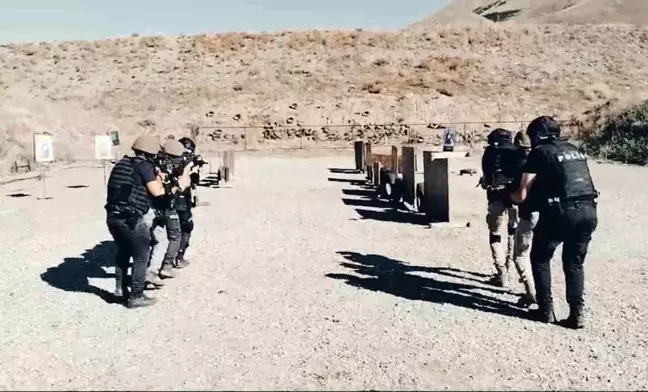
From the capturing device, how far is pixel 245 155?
39.4 metres

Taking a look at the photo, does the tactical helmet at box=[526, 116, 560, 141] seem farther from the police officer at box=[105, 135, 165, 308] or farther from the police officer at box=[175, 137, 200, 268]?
the police officer at box=[175, 137, 200, 268]

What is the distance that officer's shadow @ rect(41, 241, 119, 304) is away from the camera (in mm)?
8625

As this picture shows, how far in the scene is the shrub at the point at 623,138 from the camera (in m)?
28.6

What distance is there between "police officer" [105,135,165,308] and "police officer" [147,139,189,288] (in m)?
0.79

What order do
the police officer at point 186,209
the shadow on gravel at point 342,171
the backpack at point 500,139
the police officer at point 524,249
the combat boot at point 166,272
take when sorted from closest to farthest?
the police officer at point 524,249 < the backpack at point 500,139 < the combat boot at point 166,272 < the police officer at point 186,209 < the shadow on gravel at point 342,171

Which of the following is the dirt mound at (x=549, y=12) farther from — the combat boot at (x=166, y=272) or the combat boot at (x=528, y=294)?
the combat boot at (x=528, y=294)

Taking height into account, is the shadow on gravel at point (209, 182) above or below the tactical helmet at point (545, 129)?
below

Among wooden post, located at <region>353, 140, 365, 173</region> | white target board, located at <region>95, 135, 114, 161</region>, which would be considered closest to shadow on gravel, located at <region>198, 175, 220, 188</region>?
white target board, located at <region>95, 135, 114, 161</region>

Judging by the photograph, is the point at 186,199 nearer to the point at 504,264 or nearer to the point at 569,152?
the point at 504,264

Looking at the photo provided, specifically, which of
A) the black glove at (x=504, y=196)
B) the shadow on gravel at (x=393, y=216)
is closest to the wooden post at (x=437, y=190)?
the shadow on gravel at (x=393, y=216)

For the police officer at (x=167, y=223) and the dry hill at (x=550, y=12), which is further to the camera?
the dry hill at (x=550, y=12)

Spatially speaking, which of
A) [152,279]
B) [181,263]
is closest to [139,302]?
[152,279]

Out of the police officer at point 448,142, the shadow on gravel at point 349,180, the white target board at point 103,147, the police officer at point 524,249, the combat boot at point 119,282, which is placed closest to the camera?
the police officer at point 524,249

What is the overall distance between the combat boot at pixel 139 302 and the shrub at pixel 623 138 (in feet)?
77.1
